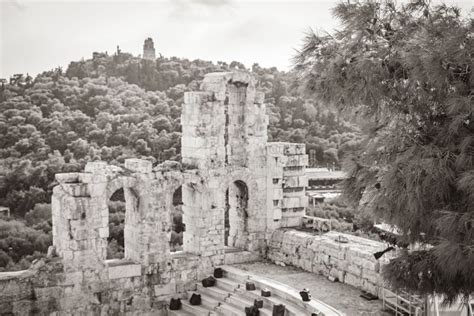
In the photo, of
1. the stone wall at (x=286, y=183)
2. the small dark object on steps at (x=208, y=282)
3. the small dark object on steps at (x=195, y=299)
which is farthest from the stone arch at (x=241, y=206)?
the small dark object on steps at (x=195, y=299)

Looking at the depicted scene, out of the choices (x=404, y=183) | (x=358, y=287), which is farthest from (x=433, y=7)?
(x=358, y=287)

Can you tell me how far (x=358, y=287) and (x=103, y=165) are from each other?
6.31 m

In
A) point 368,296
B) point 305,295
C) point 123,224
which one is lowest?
point 368,296

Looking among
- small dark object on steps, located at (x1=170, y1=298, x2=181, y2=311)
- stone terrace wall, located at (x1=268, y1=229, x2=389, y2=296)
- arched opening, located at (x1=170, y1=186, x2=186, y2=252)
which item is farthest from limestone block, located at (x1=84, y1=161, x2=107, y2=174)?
arched opening, located at (x1=170, y1=186, x2=186, y2=252)

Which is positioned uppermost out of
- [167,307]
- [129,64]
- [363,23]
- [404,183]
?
[129,64]

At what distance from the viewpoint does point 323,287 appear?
13.9 metres

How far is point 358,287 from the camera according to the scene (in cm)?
1371

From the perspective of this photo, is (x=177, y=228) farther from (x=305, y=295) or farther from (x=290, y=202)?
(x=305, y=295)

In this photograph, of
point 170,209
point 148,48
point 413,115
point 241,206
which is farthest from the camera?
point 148,48

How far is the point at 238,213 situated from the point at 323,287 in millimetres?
3710

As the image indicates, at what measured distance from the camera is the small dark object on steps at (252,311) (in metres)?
13.0

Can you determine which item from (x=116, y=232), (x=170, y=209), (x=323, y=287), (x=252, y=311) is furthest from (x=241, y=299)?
(x=116, y=232)

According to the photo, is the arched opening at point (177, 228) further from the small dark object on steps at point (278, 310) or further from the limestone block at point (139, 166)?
the small dark object on steps at point (278, 310)

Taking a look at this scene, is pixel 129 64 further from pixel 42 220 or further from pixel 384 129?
pixel 384 129
